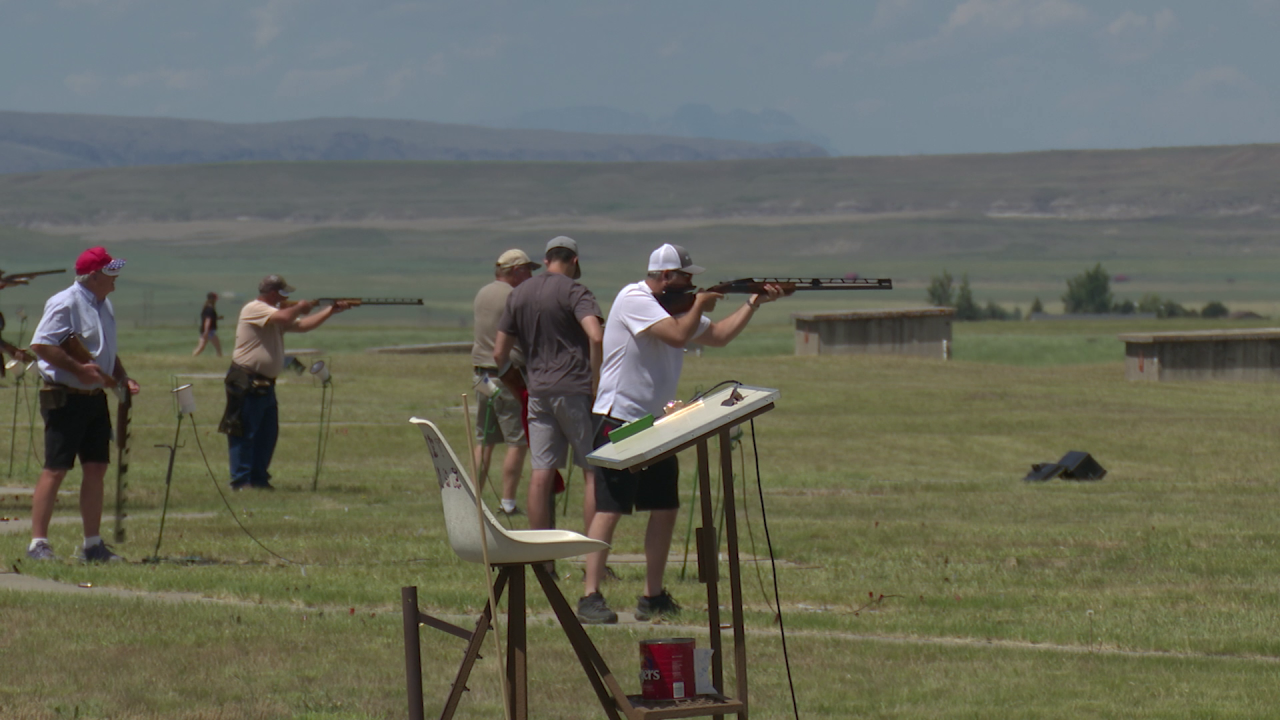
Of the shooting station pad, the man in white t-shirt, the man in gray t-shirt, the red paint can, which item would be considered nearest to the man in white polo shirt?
→ the man in gray t-shirt

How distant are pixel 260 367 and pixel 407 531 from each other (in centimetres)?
296

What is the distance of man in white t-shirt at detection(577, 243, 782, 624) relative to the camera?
26.5 ft

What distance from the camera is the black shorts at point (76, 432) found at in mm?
9664

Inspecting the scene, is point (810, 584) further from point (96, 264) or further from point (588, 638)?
point (588, 638)

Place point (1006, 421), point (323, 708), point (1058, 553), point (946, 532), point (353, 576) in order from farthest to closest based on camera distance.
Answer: point (1006, 421) < point (946, 532) < point (1058, 553) < point (353, 576) < point (323, 708)

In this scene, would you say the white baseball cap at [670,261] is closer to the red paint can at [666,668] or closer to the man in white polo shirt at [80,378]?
the red paint can at [666,668]

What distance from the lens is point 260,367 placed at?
14.1 m

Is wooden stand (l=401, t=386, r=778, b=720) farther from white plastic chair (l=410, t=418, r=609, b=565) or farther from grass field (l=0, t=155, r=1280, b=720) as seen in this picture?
grass field (l=0, t=155, r=1280, b=720)

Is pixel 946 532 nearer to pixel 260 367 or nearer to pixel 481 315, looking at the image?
pixel 481 315

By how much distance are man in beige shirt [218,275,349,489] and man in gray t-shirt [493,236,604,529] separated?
4.82 meters

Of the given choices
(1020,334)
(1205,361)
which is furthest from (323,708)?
(1020,334)

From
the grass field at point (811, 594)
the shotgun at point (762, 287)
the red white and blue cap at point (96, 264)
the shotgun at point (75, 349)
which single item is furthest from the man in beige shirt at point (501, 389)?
the shotgun at point (762, 287)

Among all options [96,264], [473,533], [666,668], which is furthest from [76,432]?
[666,668]

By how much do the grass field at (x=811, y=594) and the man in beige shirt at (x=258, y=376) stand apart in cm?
45
